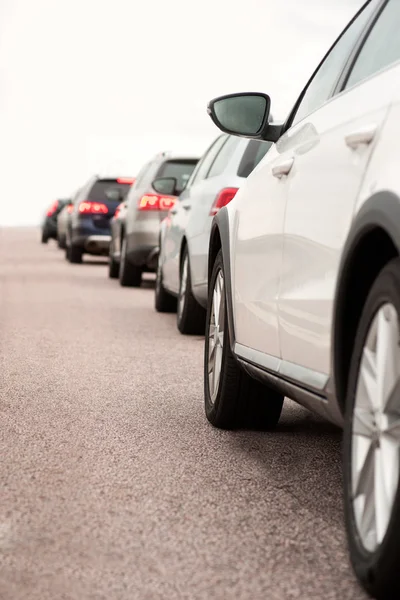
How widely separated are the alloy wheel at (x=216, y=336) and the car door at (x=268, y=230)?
0.46 metres

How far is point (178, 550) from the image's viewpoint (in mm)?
3740

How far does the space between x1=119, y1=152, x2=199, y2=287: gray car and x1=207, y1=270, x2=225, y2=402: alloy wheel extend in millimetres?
9334

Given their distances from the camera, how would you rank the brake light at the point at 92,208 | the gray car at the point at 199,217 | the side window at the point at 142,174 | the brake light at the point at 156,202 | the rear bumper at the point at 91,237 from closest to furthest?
the gray car at the point at 199,217 → the brake light at the point at 156,202 → the side window at the point at 142,174 → the brake light at the point at 92,208 → the rear bumper at the point at 91,237

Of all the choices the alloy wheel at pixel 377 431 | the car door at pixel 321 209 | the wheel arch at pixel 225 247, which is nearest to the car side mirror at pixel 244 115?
the wheel arch at pixel 225 247

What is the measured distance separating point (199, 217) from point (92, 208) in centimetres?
1431

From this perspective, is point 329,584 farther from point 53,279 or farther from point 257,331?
point 53,279

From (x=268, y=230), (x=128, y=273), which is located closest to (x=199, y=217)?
(x=268, y=230)

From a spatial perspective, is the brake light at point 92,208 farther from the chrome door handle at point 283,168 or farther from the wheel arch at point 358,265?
the wheel arch at point 358,265

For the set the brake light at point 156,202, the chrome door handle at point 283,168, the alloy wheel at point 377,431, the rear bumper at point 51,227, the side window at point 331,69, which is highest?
the side window at point 331,69

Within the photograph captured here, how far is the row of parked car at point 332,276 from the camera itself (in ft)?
10.7

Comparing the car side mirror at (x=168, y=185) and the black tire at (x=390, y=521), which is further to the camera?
the car side mirror at (x=168, y=185)

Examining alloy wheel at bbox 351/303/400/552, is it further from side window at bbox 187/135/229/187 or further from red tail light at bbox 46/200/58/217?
red tail light at bbox 46/200/58/217

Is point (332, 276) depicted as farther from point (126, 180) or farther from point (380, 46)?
point (126, 180)

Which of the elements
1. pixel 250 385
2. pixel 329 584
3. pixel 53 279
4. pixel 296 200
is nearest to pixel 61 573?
pixel 329 584
